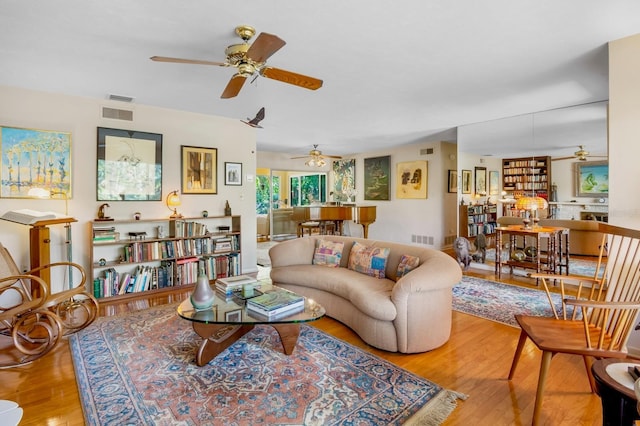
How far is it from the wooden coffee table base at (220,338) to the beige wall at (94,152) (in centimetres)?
271

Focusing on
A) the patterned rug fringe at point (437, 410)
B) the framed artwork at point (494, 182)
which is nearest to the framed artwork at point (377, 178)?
the framed artwork at point (494, 182)

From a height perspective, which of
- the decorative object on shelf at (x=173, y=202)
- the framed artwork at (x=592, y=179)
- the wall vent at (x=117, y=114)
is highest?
the wall vent at (x=117, y=114)

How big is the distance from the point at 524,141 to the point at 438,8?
380 cm

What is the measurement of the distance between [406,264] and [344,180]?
6.73m

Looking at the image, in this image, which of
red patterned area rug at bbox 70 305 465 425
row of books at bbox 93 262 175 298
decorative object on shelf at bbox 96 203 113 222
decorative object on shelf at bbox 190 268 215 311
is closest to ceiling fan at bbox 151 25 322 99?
decorative object on shelf at bbox 190 268 215 311

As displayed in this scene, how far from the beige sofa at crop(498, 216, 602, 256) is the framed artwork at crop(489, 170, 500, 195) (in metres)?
0.88

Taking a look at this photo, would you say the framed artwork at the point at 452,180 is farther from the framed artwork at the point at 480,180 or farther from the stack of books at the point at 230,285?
the stack of books at the point at 230,285

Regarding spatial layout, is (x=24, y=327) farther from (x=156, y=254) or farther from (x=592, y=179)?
(x=592, y=179)

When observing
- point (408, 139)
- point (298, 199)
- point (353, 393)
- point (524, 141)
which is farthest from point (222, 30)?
point (298, 199)

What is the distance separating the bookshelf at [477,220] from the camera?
584 centimetres

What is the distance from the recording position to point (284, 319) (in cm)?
241

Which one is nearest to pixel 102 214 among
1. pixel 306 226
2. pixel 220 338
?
pixel 220 338

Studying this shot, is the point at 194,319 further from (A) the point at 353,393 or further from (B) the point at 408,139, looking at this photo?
(B) the point at 408,139

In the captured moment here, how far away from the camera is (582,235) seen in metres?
4.62
